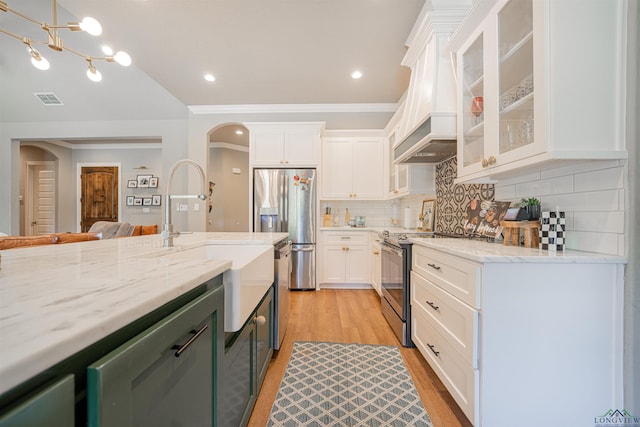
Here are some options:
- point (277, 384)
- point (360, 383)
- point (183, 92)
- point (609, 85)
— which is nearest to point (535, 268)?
point (609, 85)

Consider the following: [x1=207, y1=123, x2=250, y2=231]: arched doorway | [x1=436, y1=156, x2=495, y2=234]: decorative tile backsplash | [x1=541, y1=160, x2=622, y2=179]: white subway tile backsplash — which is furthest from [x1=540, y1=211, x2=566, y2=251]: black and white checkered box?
[x1=207, y1=123, x2=250, y2=231]: arched doorway

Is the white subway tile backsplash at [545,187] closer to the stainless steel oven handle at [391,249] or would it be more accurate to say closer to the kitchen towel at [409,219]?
the stainless steel oven handle at [391,249]

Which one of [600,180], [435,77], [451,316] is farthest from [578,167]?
[435,77]

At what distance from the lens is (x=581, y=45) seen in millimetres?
1126

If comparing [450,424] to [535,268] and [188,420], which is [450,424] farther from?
[188,420]

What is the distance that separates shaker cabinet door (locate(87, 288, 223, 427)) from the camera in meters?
0.42

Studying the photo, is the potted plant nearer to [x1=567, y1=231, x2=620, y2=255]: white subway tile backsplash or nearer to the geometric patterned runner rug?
[x1=567, y1=231, x2=620, y2=255]: white subway tile backsplash

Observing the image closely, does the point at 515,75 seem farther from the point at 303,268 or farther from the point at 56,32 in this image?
the point at 56,32

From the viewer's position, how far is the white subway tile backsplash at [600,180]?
116 centimetres

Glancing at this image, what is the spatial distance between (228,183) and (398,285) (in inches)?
204

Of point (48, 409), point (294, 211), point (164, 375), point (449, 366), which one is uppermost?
point (294, 211)

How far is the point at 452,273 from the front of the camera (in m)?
1.43

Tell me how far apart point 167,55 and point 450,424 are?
4008 mm

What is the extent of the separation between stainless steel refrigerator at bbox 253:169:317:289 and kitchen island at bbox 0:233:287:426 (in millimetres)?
2683
